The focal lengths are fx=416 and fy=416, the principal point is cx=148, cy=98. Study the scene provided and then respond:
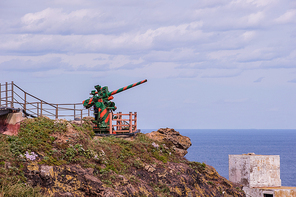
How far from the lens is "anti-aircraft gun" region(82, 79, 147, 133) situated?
32281 mm

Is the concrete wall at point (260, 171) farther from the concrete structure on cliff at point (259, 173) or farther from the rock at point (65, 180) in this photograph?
the rock at point (65, 180)

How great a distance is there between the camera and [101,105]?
32.5m

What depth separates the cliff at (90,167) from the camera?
790 inches

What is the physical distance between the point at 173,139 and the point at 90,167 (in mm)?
11053

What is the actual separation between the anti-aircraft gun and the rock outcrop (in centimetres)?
355

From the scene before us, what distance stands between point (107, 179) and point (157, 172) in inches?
187

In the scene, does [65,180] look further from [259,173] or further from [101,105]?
[259,173]

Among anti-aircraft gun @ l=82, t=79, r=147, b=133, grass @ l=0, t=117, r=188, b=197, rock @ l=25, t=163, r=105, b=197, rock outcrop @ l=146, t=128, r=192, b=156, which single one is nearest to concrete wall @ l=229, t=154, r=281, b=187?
rock outcrop @ l=146, t=128, r=192, b=156

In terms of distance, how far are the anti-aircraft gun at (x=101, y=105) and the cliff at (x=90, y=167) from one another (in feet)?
5.73

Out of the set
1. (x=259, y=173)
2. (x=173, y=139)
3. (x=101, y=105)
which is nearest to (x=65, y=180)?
(x=101, y=105)

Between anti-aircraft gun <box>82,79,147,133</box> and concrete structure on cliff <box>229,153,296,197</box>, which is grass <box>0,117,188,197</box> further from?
concrete structure on cliff <box>229,153,296,197</box>

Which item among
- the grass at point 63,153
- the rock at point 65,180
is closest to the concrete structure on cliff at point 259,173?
the grass at point 63,153

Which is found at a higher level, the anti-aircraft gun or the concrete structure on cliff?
the anti-aircraft gun

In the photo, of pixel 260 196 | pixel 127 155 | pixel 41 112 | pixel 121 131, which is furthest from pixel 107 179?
pixel 260 196
